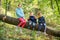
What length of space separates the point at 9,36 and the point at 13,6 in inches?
141

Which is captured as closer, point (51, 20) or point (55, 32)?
point (55, 32)

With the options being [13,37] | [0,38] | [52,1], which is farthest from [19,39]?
[52,1]

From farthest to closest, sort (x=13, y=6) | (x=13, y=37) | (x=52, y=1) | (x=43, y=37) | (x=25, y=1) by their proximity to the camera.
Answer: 1. (x=13, y=6)
2. (x=25, y=1)
3. (x=43, y=37)
4. (x=13, y=37)
5. (x=52, y=1)

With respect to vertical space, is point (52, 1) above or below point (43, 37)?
above

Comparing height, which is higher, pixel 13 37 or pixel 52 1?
pixel 52 1

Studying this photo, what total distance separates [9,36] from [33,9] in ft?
13.4

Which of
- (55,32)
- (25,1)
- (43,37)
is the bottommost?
(43,37)

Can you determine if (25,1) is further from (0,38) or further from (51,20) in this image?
(0,38)

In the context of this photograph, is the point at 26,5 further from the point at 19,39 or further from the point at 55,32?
the point at 55,32

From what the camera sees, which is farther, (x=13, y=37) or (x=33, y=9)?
(x=33, y=9)

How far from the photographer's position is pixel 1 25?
13375mm

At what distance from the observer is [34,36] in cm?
1308

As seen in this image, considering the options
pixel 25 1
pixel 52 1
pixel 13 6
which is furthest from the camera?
pixel 13 6

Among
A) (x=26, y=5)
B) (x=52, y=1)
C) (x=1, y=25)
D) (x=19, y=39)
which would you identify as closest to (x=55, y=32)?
(x=52, y=1)
